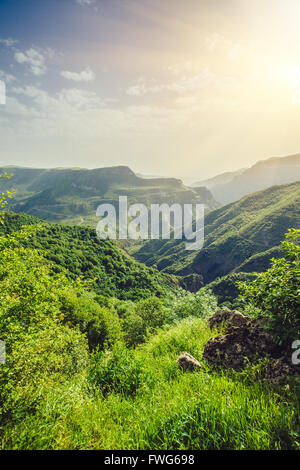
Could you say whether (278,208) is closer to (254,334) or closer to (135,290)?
(135,290)

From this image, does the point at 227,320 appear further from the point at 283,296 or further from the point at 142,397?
the point at 142,397

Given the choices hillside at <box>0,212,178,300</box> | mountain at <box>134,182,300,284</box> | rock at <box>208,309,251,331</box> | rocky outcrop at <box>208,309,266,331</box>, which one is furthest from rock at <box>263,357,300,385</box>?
mountain at <box>134,182,300,284</box>

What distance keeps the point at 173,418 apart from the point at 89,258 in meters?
79.9

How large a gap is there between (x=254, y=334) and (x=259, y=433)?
271 centimetres

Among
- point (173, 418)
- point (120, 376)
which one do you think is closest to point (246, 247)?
point (120, 376)

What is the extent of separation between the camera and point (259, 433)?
9.92ft

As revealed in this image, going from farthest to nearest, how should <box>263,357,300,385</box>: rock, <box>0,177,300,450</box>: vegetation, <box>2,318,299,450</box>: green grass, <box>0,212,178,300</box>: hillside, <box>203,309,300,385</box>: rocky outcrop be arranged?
<box>0,212,178,300</box>: hillside
<box>203,309,300,385</box>: rocky outcrop
<box>263,357,300,385</box>: rock
<box>0,177,300,450</box>: vegetation
<box>2,318,299,450</box>: green grass

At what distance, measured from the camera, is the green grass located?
10.1 ft

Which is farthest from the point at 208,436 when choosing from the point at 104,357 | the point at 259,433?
the point at 104,357

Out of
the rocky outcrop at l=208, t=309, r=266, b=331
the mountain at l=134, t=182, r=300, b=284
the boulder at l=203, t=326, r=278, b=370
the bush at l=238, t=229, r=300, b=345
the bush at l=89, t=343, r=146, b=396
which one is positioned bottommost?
the mountain at l=134, t=182, r=300, b=284

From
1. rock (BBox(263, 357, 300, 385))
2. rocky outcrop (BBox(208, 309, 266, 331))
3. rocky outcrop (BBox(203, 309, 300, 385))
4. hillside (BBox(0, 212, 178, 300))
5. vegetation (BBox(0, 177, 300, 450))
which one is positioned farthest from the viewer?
hillside (BBox(0, 212, 178, 300))

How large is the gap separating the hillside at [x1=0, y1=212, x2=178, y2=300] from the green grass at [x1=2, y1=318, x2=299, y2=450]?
55.8 metres

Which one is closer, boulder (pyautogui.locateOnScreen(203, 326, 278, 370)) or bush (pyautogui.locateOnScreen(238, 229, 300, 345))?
bush (pyautogui.locateOnScreen(238, 229, 300, 345))

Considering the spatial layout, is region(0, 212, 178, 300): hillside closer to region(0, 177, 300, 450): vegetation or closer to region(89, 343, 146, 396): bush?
region(0, 177, 300, 450): vegetation
